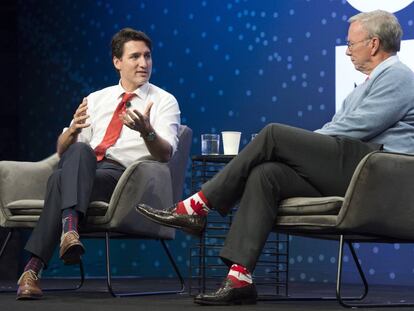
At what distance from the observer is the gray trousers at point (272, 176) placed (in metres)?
3.04

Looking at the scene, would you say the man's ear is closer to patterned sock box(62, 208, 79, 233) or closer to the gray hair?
the gray hair

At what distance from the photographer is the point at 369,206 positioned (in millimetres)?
3021

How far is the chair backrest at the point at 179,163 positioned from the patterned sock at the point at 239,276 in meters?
1.11

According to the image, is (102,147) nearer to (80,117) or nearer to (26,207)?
(80,117)

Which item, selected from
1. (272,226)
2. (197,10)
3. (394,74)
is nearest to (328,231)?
(272,226)

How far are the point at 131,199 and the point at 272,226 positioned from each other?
785 mm

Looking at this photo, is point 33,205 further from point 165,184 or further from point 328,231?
point 328,231

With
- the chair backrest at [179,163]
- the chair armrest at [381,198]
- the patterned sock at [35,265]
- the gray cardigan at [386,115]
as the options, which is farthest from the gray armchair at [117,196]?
the chair armrest at [381,198]

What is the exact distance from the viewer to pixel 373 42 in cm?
339

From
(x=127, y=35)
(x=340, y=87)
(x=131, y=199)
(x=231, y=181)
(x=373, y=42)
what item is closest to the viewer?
(x=231, y=181)

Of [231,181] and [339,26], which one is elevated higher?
[339,26]

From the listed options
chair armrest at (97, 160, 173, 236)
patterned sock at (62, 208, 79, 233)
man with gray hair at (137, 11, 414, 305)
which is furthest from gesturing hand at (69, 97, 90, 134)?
man with gray hair at (137, 11, 414, 305)

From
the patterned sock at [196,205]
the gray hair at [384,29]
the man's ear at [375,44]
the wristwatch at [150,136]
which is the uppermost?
the gray hair at [384,29]

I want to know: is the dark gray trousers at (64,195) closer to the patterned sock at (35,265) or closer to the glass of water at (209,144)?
the patterned sock at (35,265)
